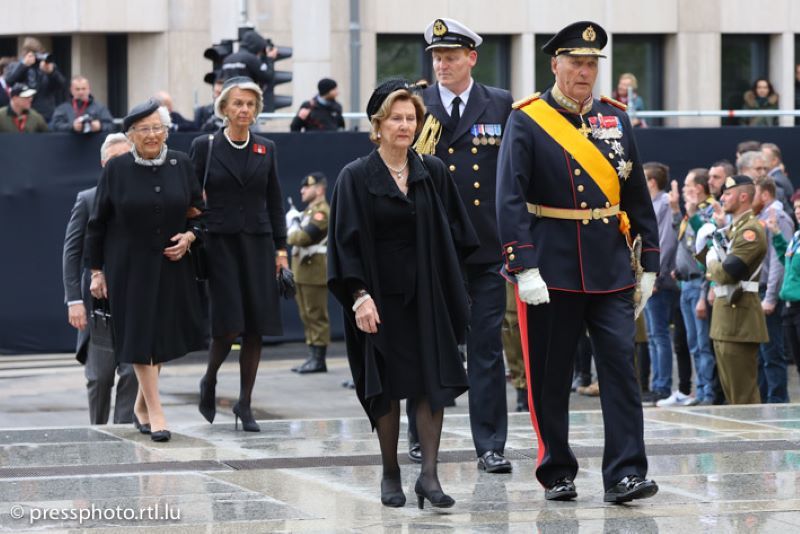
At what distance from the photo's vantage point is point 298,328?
707 inches

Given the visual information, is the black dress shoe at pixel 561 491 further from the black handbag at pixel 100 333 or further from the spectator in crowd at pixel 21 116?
the spectator in crowd at pixel 21 116

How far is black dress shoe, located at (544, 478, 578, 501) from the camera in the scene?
765cm

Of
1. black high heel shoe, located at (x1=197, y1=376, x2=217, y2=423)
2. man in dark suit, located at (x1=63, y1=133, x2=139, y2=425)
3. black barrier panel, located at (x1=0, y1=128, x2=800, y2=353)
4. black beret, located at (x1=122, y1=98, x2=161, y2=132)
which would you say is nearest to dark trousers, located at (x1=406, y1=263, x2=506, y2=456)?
black high heel shoe, located at (x1=197, y1=376, x2=217, y2=423)

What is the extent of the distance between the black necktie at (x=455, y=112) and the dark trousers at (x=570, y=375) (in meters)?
1.42

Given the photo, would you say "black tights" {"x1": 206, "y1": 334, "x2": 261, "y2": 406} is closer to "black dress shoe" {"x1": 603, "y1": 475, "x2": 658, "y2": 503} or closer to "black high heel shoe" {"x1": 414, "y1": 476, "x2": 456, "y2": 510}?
"black high heel shoe" {"x1": 414, "y1": 476, "x2": 456, "y2": 510}

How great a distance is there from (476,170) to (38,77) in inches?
460

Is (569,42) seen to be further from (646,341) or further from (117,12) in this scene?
(117,12)

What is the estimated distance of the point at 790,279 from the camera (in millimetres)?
12766

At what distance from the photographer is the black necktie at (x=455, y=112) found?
8.87 m

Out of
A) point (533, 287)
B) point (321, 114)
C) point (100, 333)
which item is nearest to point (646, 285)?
point (533, 287)

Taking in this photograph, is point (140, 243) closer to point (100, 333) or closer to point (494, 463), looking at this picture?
point (100, 333)

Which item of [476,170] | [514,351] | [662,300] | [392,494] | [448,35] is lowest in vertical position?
[514,351]

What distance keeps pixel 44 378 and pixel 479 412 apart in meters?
7.90

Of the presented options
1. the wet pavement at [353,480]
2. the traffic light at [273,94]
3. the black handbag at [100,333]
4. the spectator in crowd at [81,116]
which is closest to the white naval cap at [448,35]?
the wet pavement at [353,480]
